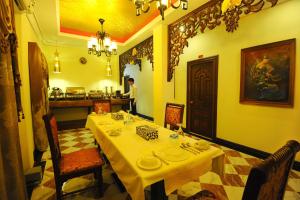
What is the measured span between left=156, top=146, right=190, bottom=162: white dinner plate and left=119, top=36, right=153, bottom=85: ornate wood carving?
3444 mm

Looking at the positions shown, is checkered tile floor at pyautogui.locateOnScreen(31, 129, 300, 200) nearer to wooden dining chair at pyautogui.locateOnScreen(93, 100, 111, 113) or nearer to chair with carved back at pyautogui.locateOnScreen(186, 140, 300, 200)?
→ chair with carved back at pyautogui.locateOnScreen(186, 140, 300, 200)

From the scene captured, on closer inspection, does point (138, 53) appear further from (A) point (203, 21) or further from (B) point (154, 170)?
(B) point (154, 170)

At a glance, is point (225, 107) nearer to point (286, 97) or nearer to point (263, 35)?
point (286, 97)

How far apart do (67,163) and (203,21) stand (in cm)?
317

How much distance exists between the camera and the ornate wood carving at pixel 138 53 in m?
4.68

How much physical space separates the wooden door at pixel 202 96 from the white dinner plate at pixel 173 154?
106 inches

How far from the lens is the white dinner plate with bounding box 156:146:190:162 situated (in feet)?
4.30

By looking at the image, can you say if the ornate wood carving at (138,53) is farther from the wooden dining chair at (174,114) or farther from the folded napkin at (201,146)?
the folded napkin at (201,146)

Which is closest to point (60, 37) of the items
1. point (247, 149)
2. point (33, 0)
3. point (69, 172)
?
point (33, 0)

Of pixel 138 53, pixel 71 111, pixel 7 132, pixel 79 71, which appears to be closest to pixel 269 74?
pixel 7 132

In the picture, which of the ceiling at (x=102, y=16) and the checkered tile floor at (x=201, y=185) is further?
the ceiling at (x=102, y=16)

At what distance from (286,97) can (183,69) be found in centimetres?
255

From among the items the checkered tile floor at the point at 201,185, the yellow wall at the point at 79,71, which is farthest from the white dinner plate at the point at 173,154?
the yellow wall at the point at 79,71

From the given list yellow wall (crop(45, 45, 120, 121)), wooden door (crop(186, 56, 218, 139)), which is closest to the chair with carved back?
wooden door (crop(186, 56, 218, 139))
